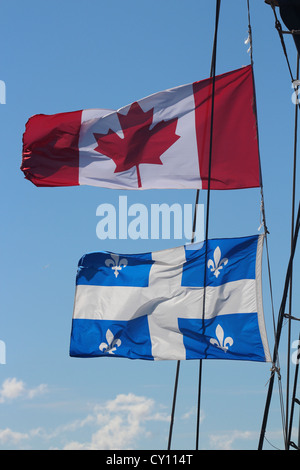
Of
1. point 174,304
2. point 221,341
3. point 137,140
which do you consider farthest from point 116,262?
point 221,341

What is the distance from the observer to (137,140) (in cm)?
1534

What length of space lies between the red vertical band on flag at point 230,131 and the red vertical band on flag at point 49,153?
254 centimetres

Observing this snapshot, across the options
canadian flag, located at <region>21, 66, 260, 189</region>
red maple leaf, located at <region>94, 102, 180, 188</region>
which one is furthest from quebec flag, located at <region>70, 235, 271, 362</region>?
red maple leaf, located at <region>94, 102, 180, 188</region>

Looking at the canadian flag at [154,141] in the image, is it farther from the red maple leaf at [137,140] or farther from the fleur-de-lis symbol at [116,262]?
the fleur-de-lis symbol at [116,262]

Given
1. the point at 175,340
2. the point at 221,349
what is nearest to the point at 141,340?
the point at 175,340

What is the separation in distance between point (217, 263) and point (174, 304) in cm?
111

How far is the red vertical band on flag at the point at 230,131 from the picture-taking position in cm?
1467

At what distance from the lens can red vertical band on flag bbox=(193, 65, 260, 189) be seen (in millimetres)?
14672

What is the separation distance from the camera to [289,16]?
12.7 m

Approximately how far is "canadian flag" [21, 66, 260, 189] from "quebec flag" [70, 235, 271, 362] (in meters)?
1.47

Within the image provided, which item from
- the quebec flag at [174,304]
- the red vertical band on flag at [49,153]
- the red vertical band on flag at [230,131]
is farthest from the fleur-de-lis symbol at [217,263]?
the red vertical band on flag at [49,153]

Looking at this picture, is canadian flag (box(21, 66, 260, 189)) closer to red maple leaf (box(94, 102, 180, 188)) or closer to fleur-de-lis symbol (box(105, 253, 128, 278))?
red maple leaf (box(94, 102, 180, 188))

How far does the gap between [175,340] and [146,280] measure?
1.34 meters

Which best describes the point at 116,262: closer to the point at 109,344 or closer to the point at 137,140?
the point at 109,344
